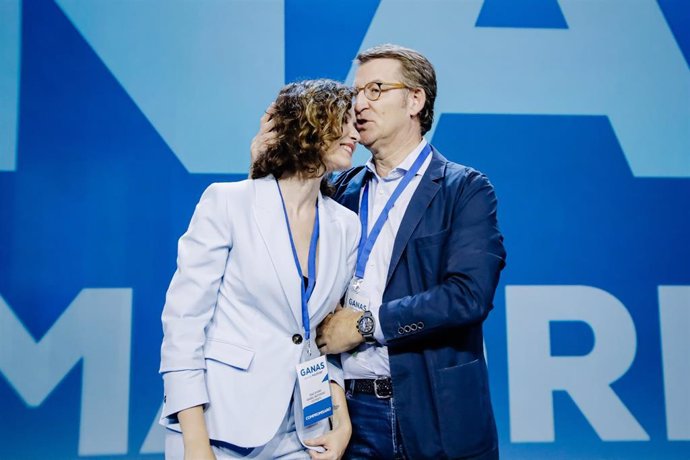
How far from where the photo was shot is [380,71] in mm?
2170

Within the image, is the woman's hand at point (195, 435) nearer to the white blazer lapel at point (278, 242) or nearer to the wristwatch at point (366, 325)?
the white blazer lapel at point (278, 242)

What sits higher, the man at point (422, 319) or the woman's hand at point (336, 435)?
the man at point (422, 319)

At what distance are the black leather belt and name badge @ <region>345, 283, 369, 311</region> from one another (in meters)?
0.20

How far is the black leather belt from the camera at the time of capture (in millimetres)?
1810

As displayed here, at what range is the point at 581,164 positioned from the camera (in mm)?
3387

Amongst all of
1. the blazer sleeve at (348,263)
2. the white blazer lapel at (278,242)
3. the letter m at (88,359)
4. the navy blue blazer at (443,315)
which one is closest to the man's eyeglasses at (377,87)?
the navy blue blazer at (443,315)

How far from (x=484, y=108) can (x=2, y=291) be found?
256 centimetres

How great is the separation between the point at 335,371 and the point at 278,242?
1.39 ft

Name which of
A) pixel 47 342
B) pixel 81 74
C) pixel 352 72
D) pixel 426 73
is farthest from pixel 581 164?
pixel 47 342

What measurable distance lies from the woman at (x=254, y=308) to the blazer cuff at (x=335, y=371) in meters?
0.13

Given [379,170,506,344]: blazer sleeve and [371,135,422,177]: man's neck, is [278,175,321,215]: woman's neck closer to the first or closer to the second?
[379,170,506,344]: blazer sleeve

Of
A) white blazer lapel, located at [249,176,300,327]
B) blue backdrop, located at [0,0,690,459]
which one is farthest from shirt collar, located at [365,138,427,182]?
blue backdrop, located at [0,0,690,459]

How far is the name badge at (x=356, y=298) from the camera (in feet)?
6.11

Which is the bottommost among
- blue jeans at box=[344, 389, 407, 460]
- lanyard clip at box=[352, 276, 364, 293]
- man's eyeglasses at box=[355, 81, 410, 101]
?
blue jeans at box=[344, 389, 407, 460]
